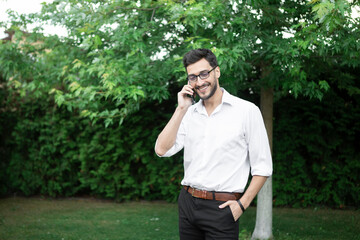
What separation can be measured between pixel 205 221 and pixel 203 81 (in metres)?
0.87

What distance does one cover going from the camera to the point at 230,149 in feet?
7.56

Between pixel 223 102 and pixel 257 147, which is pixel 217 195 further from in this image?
pixel 223 102

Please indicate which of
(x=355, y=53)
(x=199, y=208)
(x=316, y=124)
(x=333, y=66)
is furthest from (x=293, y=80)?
(x=316, y=124)

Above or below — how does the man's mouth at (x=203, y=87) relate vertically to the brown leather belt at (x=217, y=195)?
above

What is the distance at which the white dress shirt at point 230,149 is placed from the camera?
2.29 metres

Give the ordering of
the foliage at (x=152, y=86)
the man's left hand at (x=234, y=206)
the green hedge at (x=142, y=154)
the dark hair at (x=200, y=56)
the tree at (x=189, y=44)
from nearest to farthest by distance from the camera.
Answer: the man's left hand at (x=234, y=206), the dark hair at (x=200, y=56), the tree at (x=189, y=44), the foliage at (x=152, y=86), the green hedge at (x=142, y=154)

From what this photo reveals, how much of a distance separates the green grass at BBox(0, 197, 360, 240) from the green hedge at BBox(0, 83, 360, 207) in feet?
1.33

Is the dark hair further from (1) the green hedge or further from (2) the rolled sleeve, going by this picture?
(1) the green hedge

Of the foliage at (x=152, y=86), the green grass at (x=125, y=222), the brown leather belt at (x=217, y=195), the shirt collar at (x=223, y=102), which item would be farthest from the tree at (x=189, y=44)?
the brown leather belt at (x=217, y=195)

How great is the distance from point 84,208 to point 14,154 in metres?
2.54

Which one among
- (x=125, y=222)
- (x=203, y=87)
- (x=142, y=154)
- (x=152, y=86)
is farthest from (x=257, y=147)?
(x=142, y=154)

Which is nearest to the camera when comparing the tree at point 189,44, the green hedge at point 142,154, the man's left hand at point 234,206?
the man's left hand at point 234,206

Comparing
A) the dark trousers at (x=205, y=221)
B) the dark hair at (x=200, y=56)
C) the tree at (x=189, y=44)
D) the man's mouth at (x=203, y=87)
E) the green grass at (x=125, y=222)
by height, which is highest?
the tree at (x=189, y=44)

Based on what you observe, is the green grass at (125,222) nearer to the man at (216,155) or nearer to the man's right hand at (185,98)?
the man at (216,155)
